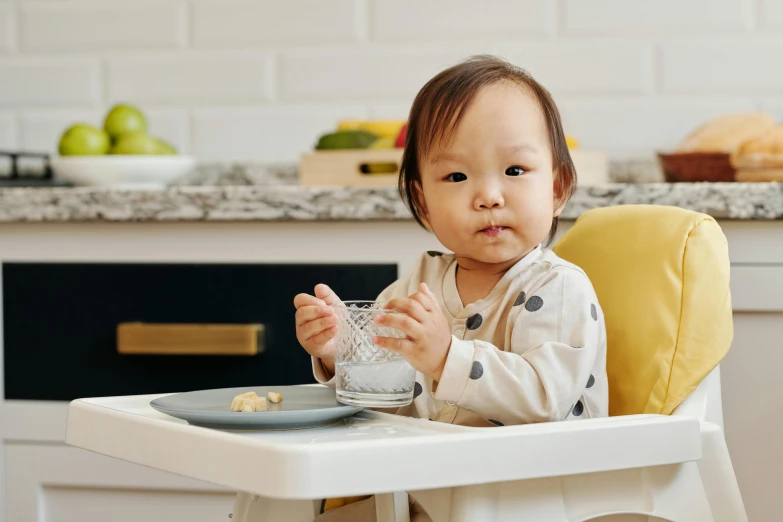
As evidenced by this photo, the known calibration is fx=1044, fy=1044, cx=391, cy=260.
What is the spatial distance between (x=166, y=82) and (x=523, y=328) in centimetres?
140

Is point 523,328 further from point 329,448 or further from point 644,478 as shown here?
point 329,448

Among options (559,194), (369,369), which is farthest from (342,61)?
(369,369)

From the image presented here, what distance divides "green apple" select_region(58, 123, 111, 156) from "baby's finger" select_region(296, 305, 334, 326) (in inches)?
40.0

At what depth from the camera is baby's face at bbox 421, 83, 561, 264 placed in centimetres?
100

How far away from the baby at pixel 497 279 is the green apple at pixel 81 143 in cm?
96

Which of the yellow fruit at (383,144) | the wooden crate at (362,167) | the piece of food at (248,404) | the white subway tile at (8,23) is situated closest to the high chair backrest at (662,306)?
A: the piece of food at (248,404)

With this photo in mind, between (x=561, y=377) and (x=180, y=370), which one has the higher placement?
(x=561, y=377)

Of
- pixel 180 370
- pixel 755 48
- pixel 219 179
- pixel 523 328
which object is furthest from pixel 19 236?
pixel 755 48

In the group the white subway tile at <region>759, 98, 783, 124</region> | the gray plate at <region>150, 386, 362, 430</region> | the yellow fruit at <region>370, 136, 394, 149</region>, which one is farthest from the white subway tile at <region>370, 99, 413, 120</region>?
the gray plate at <region>150, 386, 362, 430</region>

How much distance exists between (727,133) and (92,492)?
1133mm

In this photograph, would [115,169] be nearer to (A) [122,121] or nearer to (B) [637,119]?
(A) [122,121]

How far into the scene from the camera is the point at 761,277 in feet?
4.51

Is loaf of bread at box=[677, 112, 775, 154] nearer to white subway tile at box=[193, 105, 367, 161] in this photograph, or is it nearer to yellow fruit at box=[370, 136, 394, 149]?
yellow fruit at box=[370, 136, 394, 149]

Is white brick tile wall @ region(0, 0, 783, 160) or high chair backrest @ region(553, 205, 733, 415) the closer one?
high chair backrest @ region(553, 205, 733, 415)
